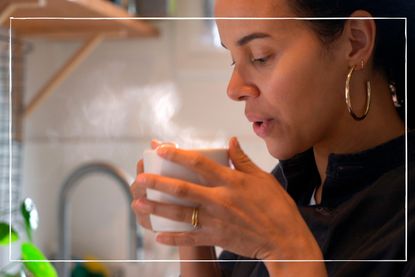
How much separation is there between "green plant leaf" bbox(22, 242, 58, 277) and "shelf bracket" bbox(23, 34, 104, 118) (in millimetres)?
95

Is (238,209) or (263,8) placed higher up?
(263,8)

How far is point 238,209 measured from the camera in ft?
1.07

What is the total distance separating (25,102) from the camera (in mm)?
372

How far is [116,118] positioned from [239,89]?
8cm

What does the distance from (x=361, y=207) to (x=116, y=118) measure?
0.55 ft

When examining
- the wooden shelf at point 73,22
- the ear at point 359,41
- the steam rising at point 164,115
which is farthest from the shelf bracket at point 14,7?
the ear at point 359,41

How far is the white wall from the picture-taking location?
0.36 metres

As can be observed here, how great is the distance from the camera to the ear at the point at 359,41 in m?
A: 0.33

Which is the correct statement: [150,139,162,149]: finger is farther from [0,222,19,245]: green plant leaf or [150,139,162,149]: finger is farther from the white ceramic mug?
[0,222,19,245]: green plant leaf

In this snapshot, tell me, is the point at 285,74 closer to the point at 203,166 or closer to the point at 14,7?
the point at 203,166

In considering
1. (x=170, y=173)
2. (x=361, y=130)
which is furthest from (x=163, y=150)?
(x=361, y=130)

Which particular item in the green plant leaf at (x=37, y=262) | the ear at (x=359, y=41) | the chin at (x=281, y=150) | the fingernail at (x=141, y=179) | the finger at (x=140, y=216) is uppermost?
the ear at (x=359, y=41)

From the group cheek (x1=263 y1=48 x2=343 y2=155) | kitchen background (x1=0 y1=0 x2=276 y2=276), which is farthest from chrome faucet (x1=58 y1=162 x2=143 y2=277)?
cheek (x1=263 y1=48 x2=343 y2=155)

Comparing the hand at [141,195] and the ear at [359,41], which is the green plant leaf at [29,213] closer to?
the hand at [141,195]
